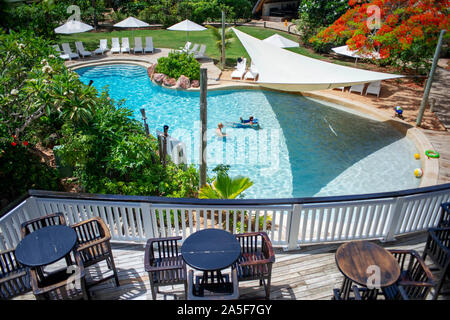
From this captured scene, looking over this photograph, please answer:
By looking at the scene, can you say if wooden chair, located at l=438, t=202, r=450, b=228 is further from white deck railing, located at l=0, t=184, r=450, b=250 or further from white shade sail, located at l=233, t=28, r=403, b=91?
white shade sail, located at l=233, t=28, r=403, b=91

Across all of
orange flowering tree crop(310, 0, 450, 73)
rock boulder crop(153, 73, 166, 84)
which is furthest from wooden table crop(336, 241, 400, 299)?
rock boulder crop(153, 73, 166, 84)

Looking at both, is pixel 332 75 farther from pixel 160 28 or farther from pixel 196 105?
pixel 160 28

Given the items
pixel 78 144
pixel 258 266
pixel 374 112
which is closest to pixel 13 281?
pixel 258 266

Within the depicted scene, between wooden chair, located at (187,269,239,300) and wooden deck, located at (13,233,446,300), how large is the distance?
25.7 inches

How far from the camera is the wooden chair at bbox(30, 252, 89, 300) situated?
313 centimetres

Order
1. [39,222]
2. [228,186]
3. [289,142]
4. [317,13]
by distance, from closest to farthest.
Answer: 1. [39,222]
2. [228,186]
3. [289,142]
4. [317,13]

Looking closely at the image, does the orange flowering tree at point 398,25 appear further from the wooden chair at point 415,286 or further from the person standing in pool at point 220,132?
the wooden chair at point 415,286

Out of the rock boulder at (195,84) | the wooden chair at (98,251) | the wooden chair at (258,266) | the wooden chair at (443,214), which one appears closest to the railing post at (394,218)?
the wooden chair at (443,214)

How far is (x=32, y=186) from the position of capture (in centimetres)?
596

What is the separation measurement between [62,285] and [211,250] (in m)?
1.54

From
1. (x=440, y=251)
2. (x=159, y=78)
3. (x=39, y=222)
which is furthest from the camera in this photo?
(x=159, y=78)

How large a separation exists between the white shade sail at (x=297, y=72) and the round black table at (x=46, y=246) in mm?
6388

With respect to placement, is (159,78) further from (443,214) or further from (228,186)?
(443,214)

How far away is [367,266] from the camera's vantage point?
3230 mm
